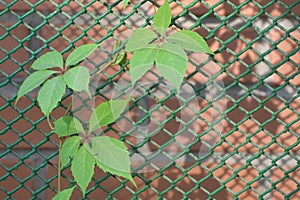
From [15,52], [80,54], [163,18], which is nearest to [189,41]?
[163,18]

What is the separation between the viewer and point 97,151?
0.90 metres

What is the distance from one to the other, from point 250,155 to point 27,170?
417mm

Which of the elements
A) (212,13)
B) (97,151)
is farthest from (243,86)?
(97,151)

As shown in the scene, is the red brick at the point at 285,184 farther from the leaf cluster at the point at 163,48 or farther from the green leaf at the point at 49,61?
the green leaf at the point at 49,61

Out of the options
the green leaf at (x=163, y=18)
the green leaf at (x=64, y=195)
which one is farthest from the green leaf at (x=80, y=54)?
the green leaf at (x=64, y=195)

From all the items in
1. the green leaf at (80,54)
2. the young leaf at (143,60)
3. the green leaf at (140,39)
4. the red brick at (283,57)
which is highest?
the red brick at (283,57)

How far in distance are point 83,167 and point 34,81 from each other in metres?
0.16

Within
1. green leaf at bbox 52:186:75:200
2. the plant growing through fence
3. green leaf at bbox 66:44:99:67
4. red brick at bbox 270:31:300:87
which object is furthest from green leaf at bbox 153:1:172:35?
green leaf at bbox 52:186:75:200

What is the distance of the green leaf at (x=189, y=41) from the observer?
862 mm

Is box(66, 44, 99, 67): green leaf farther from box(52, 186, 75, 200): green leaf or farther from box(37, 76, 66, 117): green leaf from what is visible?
box(52, 186, 75, 200): green leaf

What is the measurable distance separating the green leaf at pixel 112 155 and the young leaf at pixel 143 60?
138 millimetres

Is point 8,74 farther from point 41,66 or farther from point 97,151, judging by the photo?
point 97,151

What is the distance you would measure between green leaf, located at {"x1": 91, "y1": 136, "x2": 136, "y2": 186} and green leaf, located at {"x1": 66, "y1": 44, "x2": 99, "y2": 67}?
13 centimetres

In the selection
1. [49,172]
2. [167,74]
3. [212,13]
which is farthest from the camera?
[49,172]
